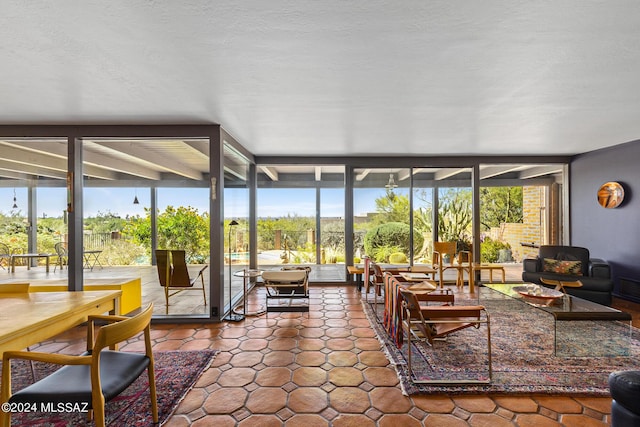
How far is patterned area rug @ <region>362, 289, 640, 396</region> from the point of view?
8.02ft

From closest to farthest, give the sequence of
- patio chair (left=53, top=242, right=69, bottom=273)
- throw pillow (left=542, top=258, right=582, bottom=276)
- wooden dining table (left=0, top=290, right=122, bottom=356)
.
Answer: wooden dining table (left=0, top=290, right=122, bottom=356) → patio chair (left=53, top=242, right=69, bottom=273) → throw pillow (left=542, top=258, right=582, bottom=276)

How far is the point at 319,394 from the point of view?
2369mm

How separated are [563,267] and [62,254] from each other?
24.8 feet

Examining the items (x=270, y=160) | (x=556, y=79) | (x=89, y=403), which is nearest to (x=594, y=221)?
(x=556, y=79)

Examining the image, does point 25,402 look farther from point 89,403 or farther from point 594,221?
point 594,221

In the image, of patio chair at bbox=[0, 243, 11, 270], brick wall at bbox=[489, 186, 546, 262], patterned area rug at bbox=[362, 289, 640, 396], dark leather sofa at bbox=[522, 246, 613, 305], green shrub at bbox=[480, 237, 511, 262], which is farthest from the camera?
green shrub at bbox=[480, 237, 511, 262]

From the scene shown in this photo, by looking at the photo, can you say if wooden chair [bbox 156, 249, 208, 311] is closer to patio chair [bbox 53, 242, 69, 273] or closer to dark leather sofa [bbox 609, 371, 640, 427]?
patio chair [bbox 53, 242, 69, 273]

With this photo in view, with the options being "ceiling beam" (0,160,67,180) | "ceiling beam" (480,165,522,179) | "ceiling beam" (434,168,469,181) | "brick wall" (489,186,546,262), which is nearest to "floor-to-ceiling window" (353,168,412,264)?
"ceiling beam" (434,168,469,181)

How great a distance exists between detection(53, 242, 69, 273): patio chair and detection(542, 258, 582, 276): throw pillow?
24.2 ft

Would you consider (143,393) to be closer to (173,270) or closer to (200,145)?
(173,270)

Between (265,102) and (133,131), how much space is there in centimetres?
198

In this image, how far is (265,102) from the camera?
3150mm

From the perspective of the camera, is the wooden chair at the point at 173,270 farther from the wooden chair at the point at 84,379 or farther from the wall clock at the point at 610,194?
the wall clock at the point at 610,194

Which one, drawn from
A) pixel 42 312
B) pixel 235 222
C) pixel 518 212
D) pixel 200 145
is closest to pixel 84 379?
pixel 42 312
